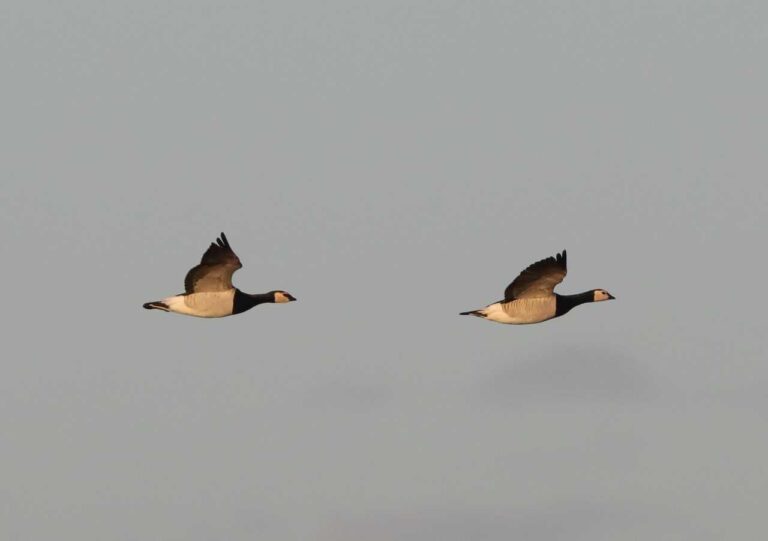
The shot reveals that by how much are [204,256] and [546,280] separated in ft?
46.6

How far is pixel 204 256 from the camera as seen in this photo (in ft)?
652

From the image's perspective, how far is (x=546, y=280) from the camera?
7869 inches
